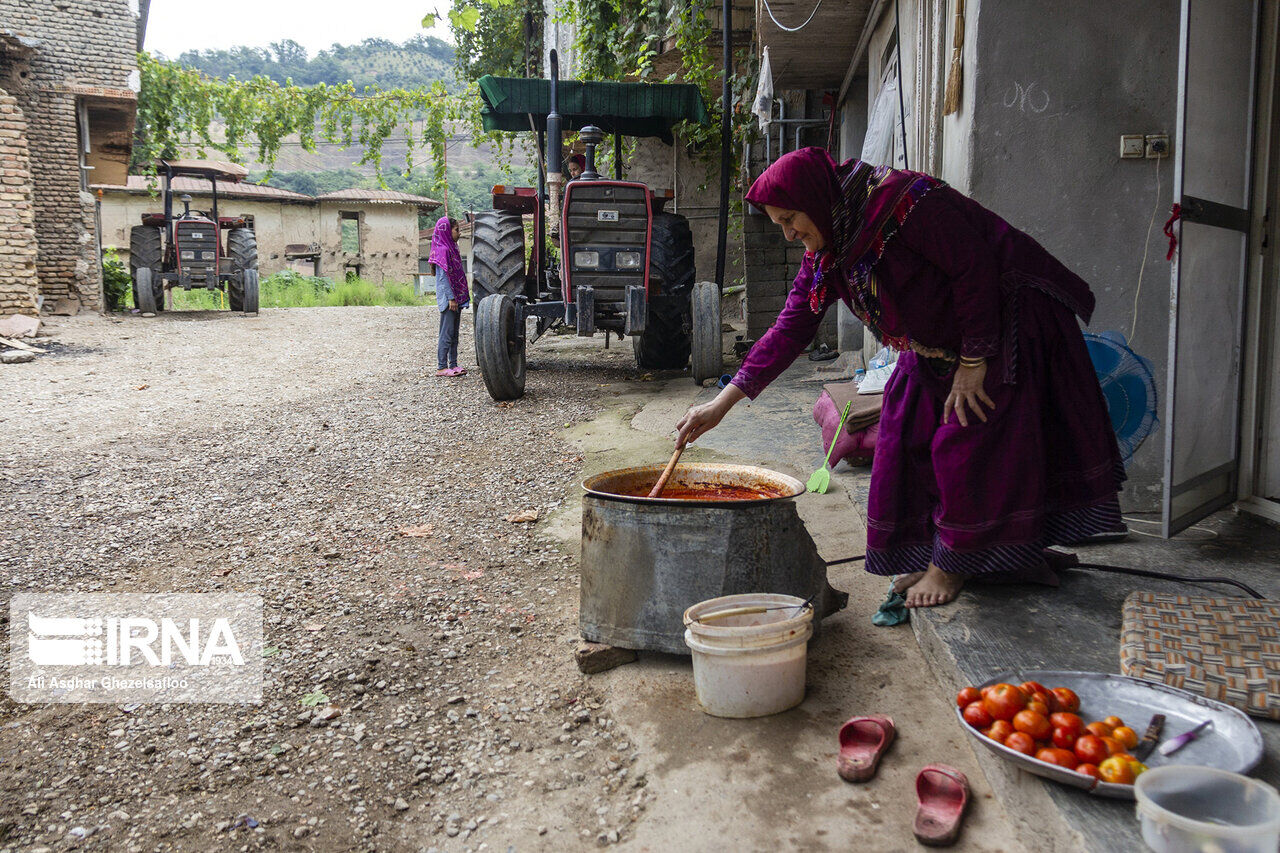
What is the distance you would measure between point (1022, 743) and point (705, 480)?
1.42 metres

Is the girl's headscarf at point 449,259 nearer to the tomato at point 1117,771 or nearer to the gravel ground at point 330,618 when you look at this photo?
the gravel ground at point 330,618

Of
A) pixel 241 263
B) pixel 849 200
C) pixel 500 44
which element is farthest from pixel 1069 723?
pixel 500 44

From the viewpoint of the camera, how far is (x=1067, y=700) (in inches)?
74.3

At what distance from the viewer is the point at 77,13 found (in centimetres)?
1559

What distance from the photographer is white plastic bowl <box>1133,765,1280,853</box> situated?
130cm

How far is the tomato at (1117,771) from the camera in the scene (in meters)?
1.60

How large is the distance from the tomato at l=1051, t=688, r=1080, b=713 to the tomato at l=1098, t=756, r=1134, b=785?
0.23 m

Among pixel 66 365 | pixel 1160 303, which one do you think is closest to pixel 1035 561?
pixel 1160 303

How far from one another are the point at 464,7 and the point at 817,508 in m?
3.62

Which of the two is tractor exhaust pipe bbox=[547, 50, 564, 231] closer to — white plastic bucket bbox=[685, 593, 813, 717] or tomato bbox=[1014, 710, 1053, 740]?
white plastic bucket bbox=[685, 593, 813, 717]

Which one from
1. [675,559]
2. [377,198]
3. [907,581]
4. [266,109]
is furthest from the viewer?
[377,198]

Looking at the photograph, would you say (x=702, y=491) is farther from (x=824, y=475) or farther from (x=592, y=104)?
(x=592, y=104)

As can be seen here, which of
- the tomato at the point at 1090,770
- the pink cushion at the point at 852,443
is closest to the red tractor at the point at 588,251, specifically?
the pink cushion at the point at 852,443

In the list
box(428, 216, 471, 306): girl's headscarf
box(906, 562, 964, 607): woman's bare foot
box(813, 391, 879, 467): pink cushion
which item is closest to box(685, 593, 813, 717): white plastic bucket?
box(906, 562, 964, 607): woman's bare foot
